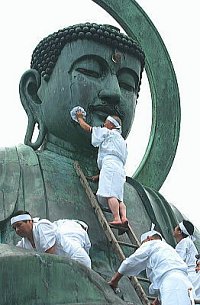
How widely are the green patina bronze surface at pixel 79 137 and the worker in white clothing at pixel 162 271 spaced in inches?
40.4

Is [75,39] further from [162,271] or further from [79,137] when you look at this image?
[162,271]

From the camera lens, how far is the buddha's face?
7.68 m

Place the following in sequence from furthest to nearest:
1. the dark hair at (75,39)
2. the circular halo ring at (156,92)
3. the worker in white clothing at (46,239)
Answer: the circular halo ring at (156,92), the dark hair at (75,39), the worker in white clothing at (46,239)

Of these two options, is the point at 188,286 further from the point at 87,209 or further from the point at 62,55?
the point at 62,55

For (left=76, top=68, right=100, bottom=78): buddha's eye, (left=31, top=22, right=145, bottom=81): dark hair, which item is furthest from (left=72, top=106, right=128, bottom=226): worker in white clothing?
(left=31, top=22, right=145, bottom=81): dark hair

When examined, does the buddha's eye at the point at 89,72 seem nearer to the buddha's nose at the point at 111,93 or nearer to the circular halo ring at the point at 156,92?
the buddha's nose at the point at 111,93

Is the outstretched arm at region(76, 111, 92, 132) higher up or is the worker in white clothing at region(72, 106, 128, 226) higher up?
the outstretched arm at region(76, 111, 92, 132)

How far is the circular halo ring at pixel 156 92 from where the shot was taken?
8508 millimetres

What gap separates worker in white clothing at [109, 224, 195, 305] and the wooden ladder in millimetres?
228

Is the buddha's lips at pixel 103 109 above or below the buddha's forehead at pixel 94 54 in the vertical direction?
below

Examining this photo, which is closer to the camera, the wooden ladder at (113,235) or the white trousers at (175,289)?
the white trousers at (175,289)

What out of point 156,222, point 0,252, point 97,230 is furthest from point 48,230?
point 156,222

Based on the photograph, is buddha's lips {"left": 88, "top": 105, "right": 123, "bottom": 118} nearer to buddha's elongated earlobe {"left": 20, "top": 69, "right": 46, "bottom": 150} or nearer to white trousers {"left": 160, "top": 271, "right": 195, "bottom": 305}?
buddha's elongated earlobe {"left": 20, "top": 69, "right": 46, "bottom": 150}

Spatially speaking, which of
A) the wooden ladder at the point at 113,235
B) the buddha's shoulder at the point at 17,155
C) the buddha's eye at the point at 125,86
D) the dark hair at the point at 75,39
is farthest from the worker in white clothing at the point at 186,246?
the dark hair at the point at 75,39
